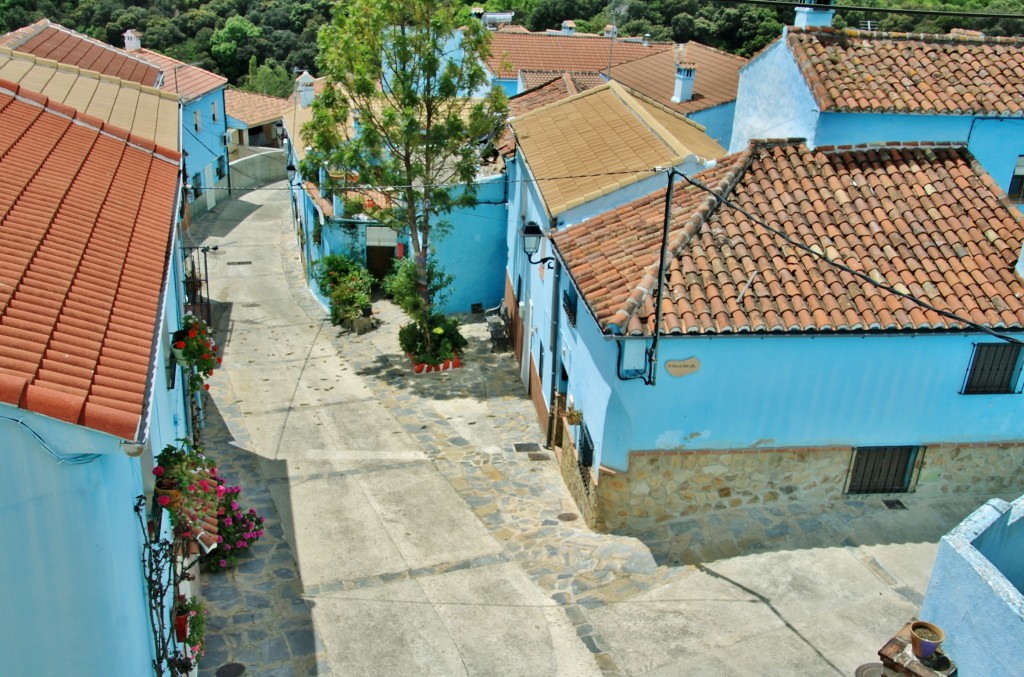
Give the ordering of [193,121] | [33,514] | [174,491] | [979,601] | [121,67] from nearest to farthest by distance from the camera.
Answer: [33,514]
[979,601]
[174,491]
[121,67]
[193,121]

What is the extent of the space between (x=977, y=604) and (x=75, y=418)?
26.3 ft

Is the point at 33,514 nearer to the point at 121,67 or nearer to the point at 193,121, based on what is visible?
the point at 121,67

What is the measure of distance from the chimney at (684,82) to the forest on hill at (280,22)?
3527 cm

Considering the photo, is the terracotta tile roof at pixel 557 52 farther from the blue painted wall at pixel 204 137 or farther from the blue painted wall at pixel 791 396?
the blue painted wall at pixel 791 396

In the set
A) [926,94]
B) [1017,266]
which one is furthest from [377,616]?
[926,94]

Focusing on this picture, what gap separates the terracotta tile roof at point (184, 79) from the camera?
4228cm

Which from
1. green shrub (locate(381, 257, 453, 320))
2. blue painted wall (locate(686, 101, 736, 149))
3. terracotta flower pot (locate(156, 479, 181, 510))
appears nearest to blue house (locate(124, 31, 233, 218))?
green shrub (locate(381, 257, 453, 320))

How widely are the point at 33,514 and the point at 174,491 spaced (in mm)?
2453

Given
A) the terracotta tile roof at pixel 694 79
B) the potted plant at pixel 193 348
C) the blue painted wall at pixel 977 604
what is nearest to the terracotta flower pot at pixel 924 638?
the blue painted wall at pixel 977 604

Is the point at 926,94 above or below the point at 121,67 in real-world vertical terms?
above

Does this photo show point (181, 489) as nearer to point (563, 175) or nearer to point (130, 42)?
point (563, 175)

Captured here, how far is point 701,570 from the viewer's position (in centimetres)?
1410

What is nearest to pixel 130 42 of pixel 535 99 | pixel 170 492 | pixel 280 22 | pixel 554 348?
pixel 535 99

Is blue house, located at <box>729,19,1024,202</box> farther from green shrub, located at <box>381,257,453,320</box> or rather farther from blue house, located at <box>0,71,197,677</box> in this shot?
blue house, located at <box>0,71,197,677</box>
